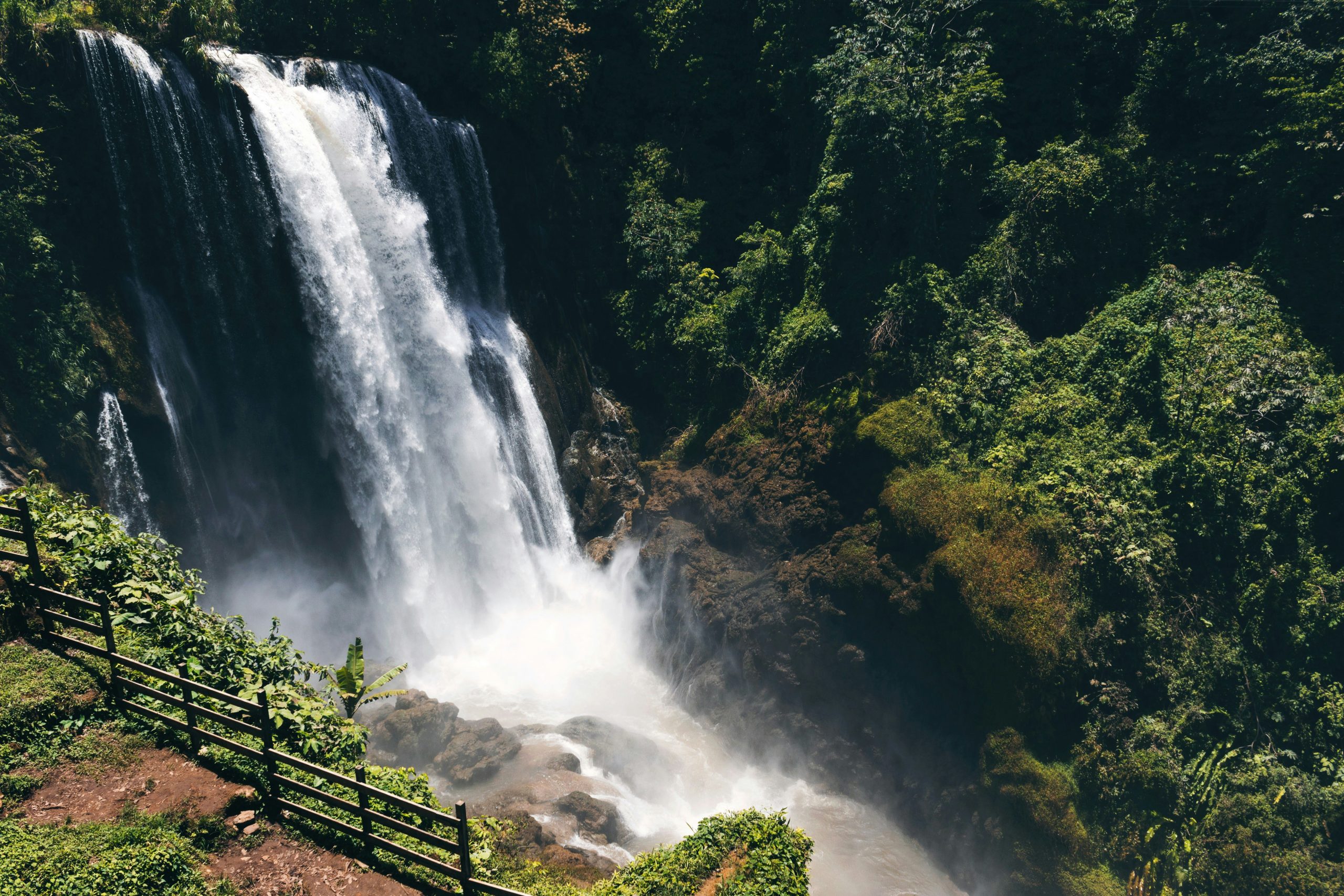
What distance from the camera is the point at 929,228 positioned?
65.3 feet

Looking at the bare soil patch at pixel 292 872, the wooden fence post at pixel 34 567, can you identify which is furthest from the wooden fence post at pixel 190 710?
the wooden fence post at pixel 34 567

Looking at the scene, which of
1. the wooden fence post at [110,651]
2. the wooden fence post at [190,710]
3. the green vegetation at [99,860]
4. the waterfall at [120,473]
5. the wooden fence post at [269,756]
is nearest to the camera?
the green vegetation at [99,860]

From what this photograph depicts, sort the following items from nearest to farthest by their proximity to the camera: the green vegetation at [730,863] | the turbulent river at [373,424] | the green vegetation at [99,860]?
the green vegetation at [99,860]
the green vegetation at [730,863]
the turbulent river at [373,424]

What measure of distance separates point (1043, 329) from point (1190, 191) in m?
4.51

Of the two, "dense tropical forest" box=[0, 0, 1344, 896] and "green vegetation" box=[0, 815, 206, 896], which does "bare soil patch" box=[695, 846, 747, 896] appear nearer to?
"green vegetation" box=[0, 815, 206, 896]

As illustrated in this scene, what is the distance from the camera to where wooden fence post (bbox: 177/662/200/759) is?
7.61 m

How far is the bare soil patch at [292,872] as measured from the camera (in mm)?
7047

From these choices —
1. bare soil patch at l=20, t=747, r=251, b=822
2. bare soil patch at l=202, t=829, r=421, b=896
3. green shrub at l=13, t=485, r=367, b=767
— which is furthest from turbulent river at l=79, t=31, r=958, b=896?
bare soil patch at l=20, t=747, r=251, b=822

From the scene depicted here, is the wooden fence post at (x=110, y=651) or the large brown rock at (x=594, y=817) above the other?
the wooden fence post at (x=110, y=651)

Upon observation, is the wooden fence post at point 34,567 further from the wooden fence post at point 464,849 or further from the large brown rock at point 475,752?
the large brown rock at point 475,752

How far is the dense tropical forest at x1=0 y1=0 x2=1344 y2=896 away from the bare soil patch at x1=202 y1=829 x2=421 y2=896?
36.6 ft

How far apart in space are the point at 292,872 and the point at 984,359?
16.9 meters

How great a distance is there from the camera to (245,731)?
25.0 feet

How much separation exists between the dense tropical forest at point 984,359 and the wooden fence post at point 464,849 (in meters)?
12.0
